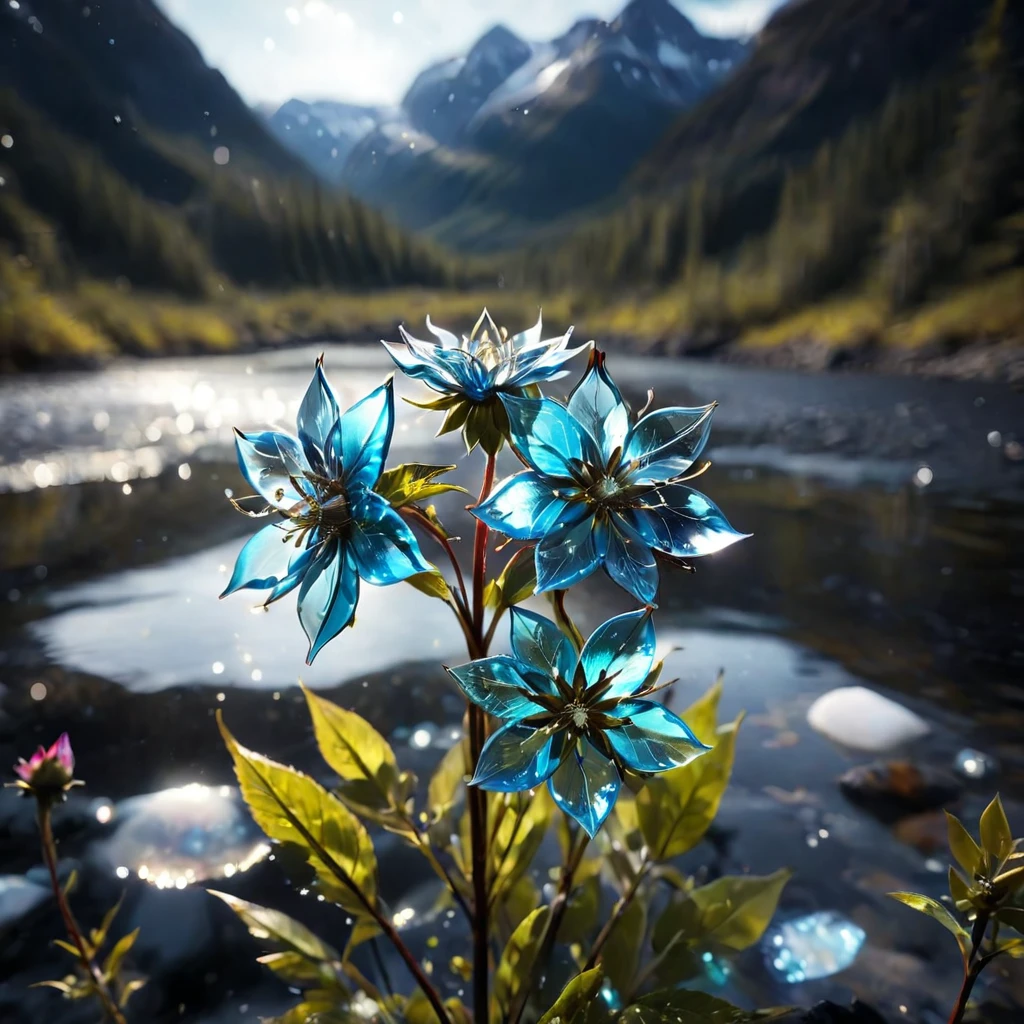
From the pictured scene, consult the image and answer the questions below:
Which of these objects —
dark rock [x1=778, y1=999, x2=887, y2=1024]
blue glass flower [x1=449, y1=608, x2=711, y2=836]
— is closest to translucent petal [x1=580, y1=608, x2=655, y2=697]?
blue glass flower [x1=449, y1=608, x2=711, y2=836]

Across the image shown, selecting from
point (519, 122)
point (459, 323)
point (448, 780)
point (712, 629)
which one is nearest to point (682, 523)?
point (448, 780)

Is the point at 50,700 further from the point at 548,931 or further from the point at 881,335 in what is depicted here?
the point at 881,335

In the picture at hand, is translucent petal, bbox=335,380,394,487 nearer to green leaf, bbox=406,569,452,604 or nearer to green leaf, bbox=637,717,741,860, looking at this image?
green leaf, bbox=406,569,452,604

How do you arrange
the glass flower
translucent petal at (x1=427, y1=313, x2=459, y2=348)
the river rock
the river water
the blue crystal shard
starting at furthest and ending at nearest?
the river rock < the river water < the blue crystal shard < the glass flower < translucent petal at (x1=427, y1=313, x2=459, y2=348)

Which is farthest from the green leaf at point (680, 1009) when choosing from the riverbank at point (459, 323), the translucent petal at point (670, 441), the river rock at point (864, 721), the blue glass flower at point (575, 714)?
the riverbank at point (459, 323)

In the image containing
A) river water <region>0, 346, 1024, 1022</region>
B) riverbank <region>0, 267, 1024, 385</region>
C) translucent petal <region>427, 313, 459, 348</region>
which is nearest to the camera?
translucent petal <region>427, 313, 459, 348</region>

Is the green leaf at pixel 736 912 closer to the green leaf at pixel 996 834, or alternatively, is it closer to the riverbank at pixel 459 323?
the green leaf at pixel 996 834
